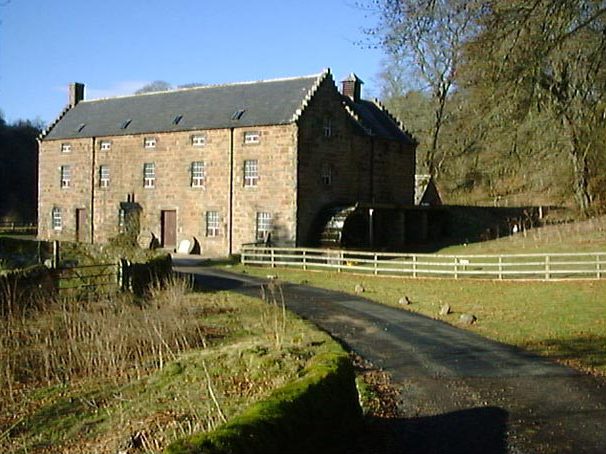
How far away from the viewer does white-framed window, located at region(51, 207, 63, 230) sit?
157 feet

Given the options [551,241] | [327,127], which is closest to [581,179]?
[551,241]

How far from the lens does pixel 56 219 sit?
48.3 metres

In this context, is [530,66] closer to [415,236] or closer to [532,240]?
[532,240]

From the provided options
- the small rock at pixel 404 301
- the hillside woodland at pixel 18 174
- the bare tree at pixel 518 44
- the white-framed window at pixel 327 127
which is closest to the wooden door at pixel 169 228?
the white-framed window at pixel 327 127

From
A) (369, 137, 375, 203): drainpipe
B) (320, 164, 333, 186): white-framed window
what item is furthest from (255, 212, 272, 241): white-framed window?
(369, 137, 375, 203): drainpipe

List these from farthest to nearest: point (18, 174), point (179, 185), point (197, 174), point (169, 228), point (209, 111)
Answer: point (18, 174)
point (169, 228)
point (209, 111)
point (179, 185)
point (197, 174)

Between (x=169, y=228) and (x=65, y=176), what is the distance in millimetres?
10403

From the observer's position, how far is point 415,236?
1789 inches

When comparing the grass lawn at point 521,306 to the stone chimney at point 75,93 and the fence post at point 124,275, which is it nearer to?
the fence post at point 124,275

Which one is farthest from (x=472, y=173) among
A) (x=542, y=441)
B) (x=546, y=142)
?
(x=542, y=441)

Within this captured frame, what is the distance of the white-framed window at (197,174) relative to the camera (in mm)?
40438

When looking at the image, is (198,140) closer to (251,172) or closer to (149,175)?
(251,172)

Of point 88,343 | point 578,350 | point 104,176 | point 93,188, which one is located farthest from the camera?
point 93,188

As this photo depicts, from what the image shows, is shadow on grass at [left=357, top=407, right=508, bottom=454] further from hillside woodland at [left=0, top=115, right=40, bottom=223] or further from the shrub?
hillside woodland at [left=0, top=115, right=40, bottom=223]
